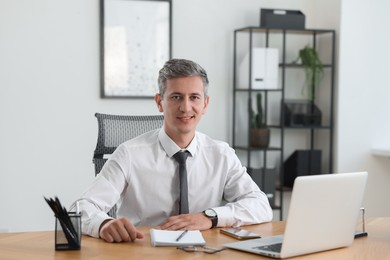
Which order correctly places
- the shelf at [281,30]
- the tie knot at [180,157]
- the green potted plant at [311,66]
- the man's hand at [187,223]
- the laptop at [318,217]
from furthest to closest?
1. the green potted plant at [311,66]
2. the shelf at [281,30]
3. the tie knot at [180,157]
4. the man's hand at [187,223]
5. the laptop at [318,217]

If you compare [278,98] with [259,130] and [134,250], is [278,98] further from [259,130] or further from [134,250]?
[134,250]

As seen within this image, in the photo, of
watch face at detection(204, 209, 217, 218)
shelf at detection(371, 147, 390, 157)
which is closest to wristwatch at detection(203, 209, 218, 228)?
watch face at detection(204, 209, 217, 218)

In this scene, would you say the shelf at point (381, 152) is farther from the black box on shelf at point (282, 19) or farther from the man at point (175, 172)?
the man at point (175, 172)

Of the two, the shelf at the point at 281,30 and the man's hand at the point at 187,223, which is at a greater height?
the shelf at the point at 281,30

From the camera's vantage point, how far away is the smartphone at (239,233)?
2.14 meters

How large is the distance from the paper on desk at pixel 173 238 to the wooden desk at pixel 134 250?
0.02m

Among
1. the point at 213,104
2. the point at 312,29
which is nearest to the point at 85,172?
the point at 213,104

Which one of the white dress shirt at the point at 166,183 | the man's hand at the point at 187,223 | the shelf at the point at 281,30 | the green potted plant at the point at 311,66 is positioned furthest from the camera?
the green potted plant at the point at 311,66

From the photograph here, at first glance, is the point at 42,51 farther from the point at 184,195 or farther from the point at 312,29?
the point at 184,195

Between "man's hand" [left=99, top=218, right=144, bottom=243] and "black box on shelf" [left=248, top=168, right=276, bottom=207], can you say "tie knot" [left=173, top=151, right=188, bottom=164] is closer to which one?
"man's hand" [left=99, top=218, right=144, bottom=243]

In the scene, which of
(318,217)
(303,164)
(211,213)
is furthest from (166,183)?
(303,164)

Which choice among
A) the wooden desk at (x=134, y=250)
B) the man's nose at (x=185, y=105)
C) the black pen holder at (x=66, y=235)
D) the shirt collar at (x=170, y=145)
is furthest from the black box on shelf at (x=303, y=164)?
the black pen holder at (x=66, y=235)

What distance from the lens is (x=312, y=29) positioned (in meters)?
4.93

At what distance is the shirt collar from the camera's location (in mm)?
2574
